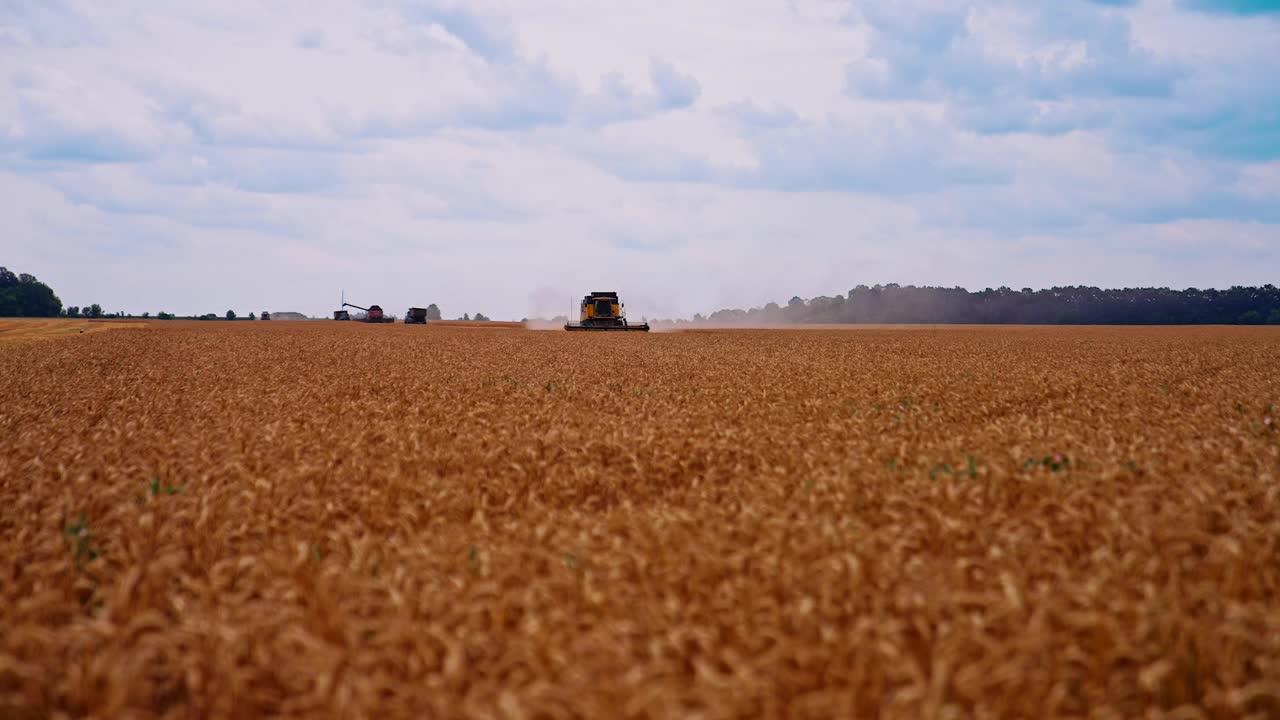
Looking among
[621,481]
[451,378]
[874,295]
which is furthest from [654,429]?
[874,295]

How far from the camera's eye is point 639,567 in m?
4.90

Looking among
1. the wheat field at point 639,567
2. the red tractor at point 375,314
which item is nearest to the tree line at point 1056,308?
the red tractor at point 375,314

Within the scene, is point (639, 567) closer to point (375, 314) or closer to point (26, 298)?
point (375, 314)

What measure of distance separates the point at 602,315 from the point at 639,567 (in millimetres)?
55297

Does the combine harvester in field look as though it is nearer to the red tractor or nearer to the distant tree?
the red tractor

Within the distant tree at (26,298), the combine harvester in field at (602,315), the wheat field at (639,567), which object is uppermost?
the distant tree at (26,298)

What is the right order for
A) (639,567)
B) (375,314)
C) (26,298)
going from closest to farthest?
(639,567) < (375,314) < (26,298)

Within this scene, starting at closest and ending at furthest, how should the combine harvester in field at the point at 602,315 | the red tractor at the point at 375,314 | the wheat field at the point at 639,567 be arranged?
the wheat field at the point at 639,567 → the combine harvester in field at the point at 602,315 → the red tractor at the point at 375,314

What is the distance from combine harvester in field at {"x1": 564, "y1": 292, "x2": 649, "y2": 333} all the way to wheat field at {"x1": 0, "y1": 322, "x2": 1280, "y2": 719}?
155ft

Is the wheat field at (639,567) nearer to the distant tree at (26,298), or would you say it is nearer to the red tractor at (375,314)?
the red tractor at (375,314)

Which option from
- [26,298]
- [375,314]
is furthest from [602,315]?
[26,298]

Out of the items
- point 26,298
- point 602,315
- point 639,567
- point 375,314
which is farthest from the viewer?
point 26,298

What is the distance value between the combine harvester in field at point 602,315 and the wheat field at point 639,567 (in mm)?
47103

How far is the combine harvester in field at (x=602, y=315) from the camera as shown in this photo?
59.3 m
